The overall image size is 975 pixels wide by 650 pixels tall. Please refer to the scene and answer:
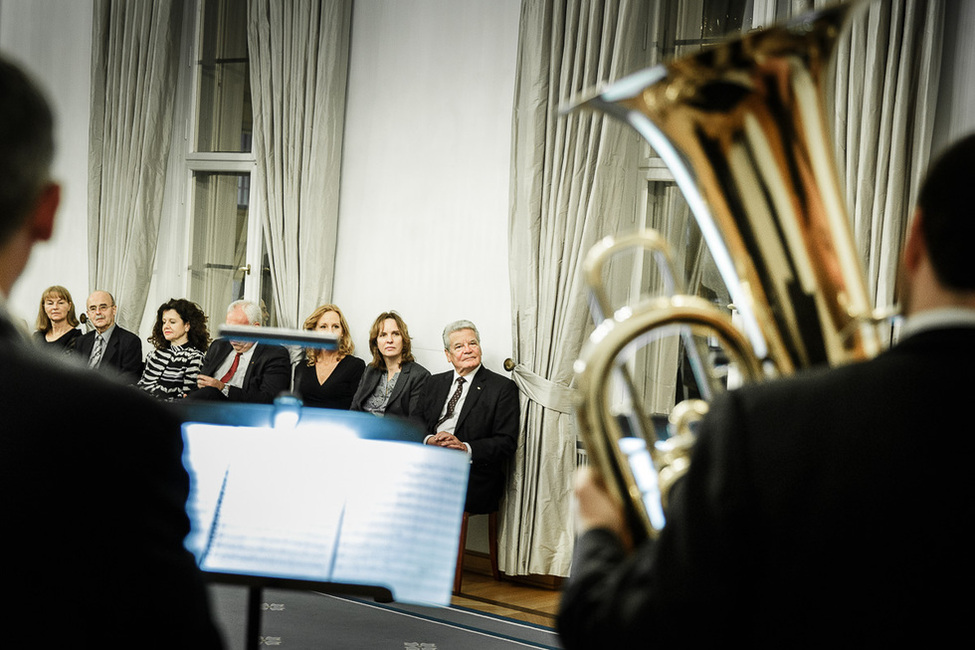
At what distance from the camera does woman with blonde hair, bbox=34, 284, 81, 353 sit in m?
Answer: 6.58

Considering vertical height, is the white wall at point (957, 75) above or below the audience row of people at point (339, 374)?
above

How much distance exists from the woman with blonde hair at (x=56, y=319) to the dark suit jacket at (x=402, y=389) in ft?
8.08

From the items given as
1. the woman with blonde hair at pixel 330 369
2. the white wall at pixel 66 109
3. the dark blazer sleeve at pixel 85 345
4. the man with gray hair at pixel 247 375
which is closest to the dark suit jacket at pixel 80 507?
the woman with blonde hair at pixel 330 369

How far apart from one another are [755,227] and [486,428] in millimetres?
3708

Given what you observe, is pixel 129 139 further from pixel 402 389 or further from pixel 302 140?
pixel 402 389

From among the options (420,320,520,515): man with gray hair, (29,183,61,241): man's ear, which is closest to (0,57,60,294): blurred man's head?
(29,183,61,241): man's ear

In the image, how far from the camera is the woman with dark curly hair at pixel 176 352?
568cm

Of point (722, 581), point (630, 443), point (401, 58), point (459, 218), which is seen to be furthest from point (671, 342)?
point (722, 581)

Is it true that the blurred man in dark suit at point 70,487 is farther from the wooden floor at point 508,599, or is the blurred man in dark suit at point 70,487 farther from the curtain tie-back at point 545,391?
the curtain tie-back at point 545,391

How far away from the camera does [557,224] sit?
491cm

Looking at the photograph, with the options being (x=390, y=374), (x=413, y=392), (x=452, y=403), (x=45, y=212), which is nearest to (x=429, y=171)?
(x=390, y=374)

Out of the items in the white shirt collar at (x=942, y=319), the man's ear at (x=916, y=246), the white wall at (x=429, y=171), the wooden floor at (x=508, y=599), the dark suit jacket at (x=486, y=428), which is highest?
the white wall at (x=429, y=171)

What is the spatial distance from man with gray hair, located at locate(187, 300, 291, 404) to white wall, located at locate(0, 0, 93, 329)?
198cm

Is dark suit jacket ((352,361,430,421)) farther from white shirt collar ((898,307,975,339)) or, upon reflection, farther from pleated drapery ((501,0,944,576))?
white shirt collar ((898,307,975,339))
